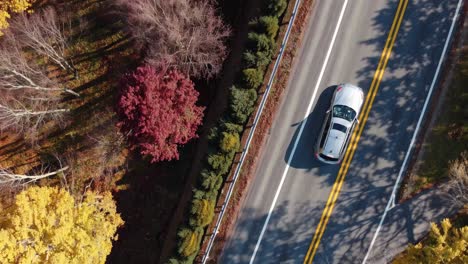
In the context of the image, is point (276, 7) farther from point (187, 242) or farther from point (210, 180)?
point (187, 242)

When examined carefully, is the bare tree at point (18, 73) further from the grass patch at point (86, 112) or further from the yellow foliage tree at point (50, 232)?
the yellow foliage tree at point (50, 232)

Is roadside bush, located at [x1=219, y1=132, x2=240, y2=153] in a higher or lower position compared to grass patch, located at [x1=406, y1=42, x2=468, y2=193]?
lower

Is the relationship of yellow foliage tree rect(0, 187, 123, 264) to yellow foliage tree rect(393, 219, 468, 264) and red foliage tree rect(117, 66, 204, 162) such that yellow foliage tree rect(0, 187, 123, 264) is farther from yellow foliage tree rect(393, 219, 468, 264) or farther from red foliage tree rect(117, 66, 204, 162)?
yellow foliage tree rect(393, 219, 468, 264)

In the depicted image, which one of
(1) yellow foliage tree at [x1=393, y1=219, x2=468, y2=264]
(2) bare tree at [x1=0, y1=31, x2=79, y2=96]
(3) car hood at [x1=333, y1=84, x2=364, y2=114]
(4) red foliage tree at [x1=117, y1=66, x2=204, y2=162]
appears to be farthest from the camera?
(3) car hood at [x1=333, y1=84, x2=364, y2=114]

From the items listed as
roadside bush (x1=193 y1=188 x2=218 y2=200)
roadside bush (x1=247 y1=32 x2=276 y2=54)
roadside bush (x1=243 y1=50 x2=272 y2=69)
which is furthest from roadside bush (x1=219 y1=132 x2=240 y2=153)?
roadside bush (x1=247 y1=32 x2=276 y2=54)

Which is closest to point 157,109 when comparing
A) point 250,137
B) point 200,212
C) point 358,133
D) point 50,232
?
point 250,137

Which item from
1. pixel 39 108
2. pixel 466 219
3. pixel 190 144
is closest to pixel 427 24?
pixel 466 219

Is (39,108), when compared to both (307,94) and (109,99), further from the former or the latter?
(307,94)
